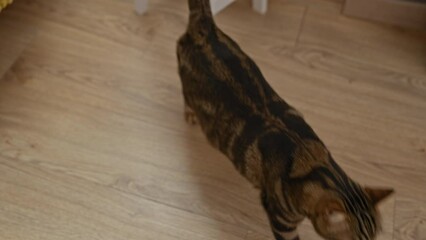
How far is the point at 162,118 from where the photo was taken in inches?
55.8

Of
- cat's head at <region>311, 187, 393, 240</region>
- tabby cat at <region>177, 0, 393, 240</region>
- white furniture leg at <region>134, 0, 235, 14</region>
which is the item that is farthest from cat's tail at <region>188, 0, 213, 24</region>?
cat's head at <region>311, 187, 393, 240</region>

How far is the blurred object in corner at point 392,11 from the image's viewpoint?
1.62m

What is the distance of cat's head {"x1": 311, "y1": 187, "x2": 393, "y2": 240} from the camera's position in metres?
0.80

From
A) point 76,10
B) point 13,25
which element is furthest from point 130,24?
point 13,25

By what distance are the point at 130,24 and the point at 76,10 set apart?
0.69ft

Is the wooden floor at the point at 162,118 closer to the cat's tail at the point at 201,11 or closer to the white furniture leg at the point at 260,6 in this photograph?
the white furniture leg at the point at 260,6

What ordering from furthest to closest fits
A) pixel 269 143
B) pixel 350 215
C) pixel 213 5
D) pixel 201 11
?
1. pixel 213 5
2. pixel 201 11
3. pixel 269 143
4. pixel 350 215

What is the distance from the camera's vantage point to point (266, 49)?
1592mm

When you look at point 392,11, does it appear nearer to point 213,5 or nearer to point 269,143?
point 213,5

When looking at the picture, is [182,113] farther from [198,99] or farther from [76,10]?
[76,10]

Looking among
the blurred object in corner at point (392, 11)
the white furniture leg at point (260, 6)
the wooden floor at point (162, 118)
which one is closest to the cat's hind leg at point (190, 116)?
the wooden floor at point (162, 118)

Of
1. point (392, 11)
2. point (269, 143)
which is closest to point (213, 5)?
point (392, 11)

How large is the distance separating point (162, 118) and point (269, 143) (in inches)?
20.0

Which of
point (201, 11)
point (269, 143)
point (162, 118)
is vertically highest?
point (201, 11)
